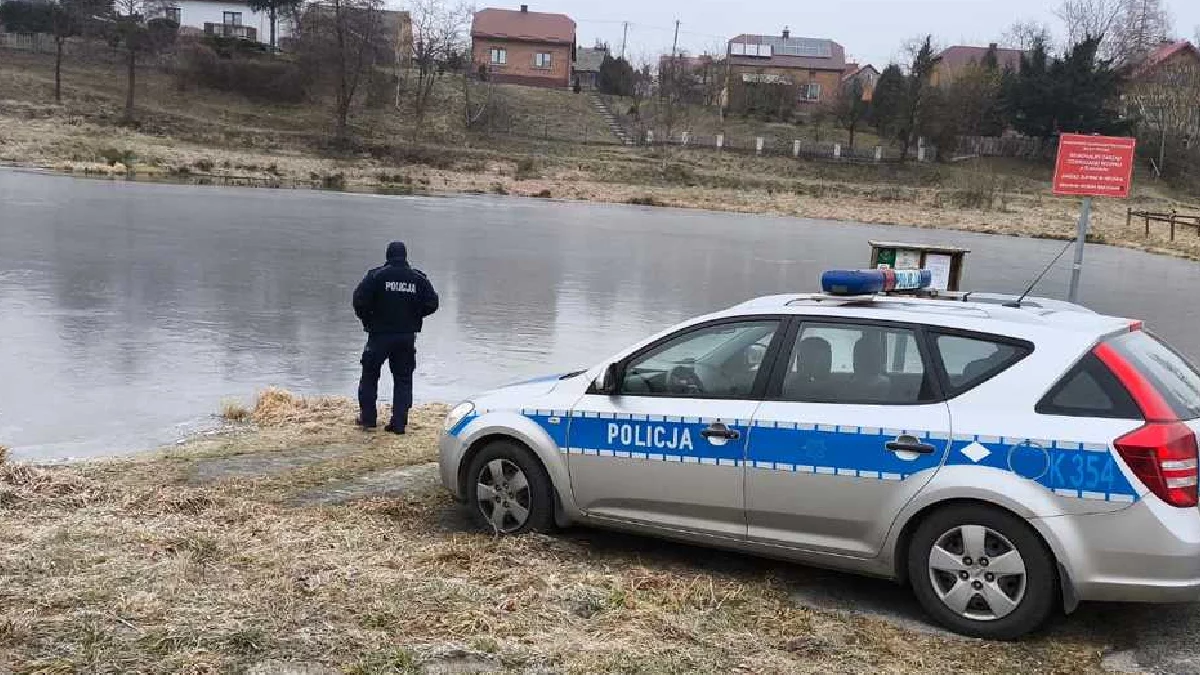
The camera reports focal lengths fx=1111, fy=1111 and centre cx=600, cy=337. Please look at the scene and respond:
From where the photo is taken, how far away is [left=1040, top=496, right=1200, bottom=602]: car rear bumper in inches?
179

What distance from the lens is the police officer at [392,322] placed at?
912 centimetres

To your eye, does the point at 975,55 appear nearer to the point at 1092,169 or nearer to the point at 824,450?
the point at 1092,169

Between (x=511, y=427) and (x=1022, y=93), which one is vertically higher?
(x=1022, y=93)

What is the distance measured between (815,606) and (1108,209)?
59468mm

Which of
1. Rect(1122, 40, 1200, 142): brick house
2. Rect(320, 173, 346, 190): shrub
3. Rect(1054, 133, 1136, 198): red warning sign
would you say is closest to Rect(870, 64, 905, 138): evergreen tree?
Rect(1122, 40, 1200, 142): brick house

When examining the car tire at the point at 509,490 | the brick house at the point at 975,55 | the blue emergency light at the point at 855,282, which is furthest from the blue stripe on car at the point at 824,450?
the brick house at the point at 975,55

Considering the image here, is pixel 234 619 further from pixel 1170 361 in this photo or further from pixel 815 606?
pixel 1170 361

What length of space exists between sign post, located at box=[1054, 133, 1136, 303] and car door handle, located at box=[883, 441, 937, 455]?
23.4 ft

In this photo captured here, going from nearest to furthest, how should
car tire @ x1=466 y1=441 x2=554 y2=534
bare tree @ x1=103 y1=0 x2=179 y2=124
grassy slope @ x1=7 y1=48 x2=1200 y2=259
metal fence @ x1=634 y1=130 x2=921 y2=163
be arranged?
car tire @ x1=466 y1=441 x2=554 y2=534, grassy slope @ x1=7 y1=48 x2=1200 y2=259, bare tree @ x1=103 y1=0 x2=179 y2=124, metal fence @ x1=634 y1=130 x2=921 y2=163

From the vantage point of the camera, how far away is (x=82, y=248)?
20.1 metres

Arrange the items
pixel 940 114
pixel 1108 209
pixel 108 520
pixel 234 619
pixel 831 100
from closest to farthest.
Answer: pixel 234 619 < pixel 108 520 < pixel 1108 209 < pixel 940 114 < pixel 831 100

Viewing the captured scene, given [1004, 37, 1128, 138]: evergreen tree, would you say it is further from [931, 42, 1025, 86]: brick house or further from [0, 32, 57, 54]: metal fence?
[0, 32, 57, 54]: metal fence

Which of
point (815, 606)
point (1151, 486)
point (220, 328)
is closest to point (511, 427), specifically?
point (815, 606)

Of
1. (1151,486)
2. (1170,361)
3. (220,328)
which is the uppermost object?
(1170,361)
